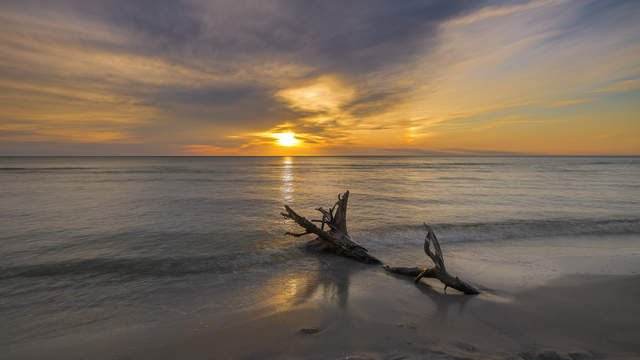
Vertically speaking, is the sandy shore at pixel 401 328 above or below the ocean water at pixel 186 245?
above

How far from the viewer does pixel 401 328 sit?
5.67 m

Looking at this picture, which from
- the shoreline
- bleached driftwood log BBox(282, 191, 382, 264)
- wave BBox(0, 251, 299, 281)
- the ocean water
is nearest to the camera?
the shoreline

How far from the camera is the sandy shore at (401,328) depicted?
4.94 metres

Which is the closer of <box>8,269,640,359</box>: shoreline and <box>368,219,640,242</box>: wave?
<box>8,269,640,359</box>: shoreline

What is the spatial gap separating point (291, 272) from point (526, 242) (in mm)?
10742

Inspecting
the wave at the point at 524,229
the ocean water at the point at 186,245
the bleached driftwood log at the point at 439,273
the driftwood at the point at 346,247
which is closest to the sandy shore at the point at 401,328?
the bleached driftwood log at the point at 439,273

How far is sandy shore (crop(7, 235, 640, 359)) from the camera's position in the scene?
4.94 metres

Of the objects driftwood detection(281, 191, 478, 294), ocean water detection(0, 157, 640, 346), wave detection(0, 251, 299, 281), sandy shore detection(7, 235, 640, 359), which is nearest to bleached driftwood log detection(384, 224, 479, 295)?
driftwood detection(281, 191, 478, 294)

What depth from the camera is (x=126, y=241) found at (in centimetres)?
1284

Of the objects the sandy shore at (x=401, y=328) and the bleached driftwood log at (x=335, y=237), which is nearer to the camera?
the sandy shore at (x=401, y=328)

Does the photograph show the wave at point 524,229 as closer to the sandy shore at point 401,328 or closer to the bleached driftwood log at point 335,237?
the bleached driftwood log at point 335,237

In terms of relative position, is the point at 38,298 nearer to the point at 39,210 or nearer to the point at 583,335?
the point at 583,335

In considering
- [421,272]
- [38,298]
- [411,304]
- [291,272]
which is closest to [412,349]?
[411,304]

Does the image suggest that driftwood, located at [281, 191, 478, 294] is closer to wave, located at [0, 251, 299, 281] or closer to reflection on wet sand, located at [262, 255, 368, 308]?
reflection on wet sand, located at [262, 255, 368, 308]
